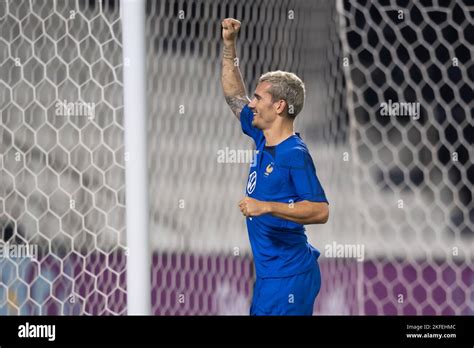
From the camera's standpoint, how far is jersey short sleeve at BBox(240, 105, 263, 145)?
163 centimetres

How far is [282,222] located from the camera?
4.86 feet

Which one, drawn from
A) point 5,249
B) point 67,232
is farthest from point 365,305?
point 5,249

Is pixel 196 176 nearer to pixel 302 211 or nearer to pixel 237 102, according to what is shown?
pixel 237 102

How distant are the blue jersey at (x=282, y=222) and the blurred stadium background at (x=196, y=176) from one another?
61cm

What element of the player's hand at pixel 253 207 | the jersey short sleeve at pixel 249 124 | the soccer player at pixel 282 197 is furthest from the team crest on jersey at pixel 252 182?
the player's hand at pixel 253 207

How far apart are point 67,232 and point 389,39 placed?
146cm

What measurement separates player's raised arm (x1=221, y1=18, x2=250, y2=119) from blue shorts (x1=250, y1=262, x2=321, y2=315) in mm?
402

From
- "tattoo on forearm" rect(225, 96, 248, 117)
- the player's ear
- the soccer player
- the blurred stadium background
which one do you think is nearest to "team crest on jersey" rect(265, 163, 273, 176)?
the soccer player

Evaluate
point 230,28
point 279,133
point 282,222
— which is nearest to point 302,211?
point 282,222

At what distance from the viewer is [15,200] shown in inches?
93.6

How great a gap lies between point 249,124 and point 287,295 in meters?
0.39

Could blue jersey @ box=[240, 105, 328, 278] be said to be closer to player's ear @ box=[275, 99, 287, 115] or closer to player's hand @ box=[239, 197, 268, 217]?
player's ear @ box=[275, 99, 287, 115]

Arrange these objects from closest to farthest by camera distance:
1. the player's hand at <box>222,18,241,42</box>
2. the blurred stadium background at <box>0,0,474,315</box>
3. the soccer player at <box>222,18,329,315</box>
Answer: the soccer player at <box>222,18,329,315</box> → the player's hand at <box>222,18,241,42</box> → the blurred stadium background at <box>0,0,474,315</box>
